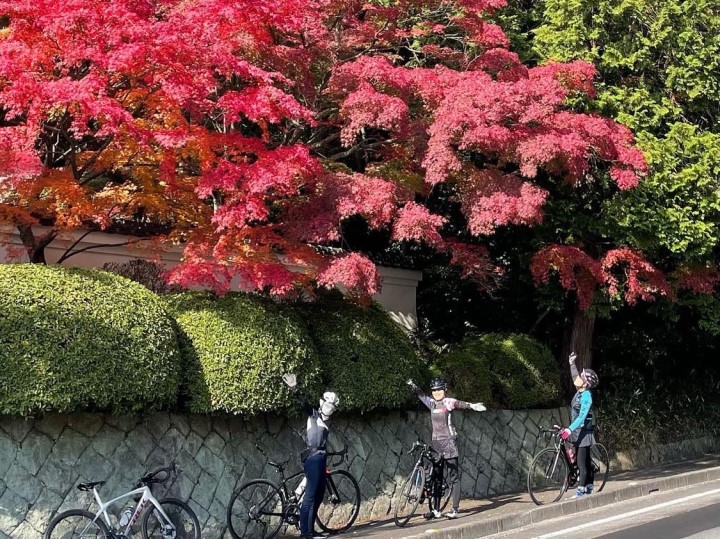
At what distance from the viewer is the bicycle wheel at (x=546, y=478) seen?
12719 millimetres

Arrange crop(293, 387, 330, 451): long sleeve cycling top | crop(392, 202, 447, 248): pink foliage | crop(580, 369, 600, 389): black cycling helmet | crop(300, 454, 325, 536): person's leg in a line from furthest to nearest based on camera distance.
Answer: crop(580, 369, 600, 389): black cycling helmet → crop(392, 202, 447, 248): pink foliage → crop(293, 387, 330, 451): long sleeve cycling top → crop(300, 454, 325, 536): person's leg

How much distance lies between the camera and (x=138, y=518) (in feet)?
29.9

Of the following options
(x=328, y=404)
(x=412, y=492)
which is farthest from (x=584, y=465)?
(x=328, y=404)

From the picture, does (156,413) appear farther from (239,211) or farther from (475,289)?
(475,289)

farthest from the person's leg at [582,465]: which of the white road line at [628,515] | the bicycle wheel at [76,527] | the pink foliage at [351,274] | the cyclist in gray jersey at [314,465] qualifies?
the bicycle wheel at [76,527]

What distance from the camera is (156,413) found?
1018 centimetres

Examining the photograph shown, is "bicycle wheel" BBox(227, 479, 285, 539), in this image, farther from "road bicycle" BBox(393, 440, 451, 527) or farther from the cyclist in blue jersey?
the cyclist in blue jersey

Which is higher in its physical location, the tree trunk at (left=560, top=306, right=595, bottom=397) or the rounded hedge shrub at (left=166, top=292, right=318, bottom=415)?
the rounded hedge shrub at (left=166, top=292, right=318, bottom=415)

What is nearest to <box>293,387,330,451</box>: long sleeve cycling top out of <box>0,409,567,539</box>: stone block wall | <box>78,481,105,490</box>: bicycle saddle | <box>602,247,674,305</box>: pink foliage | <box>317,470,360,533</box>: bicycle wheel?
<box>317,470,360,533</box>: bicycle wheel

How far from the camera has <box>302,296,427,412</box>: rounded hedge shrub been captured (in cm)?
1194

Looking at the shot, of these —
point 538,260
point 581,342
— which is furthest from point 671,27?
point 581,342

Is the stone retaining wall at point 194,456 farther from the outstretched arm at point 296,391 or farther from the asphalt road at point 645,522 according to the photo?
the asphalt road at point 645,522

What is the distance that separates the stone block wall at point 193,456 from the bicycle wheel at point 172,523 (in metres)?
0.60

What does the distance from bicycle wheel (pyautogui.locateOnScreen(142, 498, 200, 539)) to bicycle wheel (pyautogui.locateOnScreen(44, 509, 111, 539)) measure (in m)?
0.50
